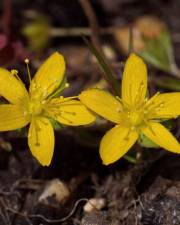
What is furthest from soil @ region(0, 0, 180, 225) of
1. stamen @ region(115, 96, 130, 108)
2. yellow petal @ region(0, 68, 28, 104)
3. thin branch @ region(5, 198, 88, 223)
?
stamen @ region(115, 96, 130, 108)

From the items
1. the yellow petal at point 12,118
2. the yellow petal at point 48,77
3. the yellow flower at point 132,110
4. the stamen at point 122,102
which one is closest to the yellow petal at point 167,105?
the yellow flower at point 132,110

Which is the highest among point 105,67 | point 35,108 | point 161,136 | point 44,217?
point 105,67

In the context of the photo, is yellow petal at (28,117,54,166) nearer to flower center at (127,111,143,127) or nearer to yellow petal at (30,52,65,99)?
yellow petal at (30,52,65,99)

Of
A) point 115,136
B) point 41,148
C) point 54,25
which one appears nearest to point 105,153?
point 115,136

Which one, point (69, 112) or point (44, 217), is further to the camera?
point (44, 217)

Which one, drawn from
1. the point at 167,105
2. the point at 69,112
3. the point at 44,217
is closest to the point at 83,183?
the point at 44,217

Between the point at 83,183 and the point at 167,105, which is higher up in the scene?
the point at 167,105

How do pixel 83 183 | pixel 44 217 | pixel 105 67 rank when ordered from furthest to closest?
pixel 83 183, pixel 44 217, pixel 105 67

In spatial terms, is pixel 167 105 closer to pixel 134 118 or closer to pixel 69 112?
pixel 134 118

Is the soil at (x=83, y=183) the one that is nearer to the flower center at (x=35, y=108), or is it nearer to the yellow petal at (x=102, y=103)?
the flower center at (x=35, y=108)
